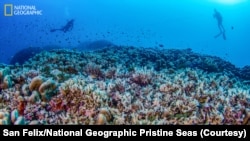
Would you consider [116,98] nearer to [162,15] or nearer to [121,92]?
[121,92]

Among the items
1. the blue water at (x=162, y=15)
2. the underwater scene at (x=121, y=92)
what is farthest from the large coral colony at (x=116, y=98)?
the blue water at (x=162, y=15)

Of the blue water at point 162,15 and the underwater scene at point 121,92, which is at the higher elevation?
the blue water at point 162,15

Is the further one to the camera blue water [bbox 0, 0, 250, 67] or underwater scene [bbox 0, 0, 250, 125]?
blue water [bbox 0, 0, 250, 67]

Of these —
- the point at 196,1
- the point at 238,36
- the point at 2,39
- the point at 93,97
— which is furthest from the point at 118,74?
the point at 238,36

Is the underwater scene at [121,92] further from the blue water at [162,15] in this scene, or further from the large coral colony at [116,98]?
the blue water at [162,15]

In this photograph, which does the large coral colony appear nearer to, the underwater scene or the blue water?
the underwater scene

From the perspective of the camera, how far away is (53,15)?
146000 mm

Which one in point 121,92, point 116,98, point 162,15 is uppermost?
point 162,15

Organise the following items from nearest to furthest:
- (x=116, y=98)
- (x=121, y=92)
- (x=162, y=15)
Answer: (x=116, y=98), (x=121, y=92), (x=162, y=15)

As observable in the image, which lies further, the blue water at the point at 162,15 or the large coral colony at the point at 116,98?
the blue water at the point at 162,15

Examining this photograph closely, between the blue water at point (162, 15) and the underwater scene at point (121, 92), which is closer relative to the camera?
the underwater scene at point (121, 92)

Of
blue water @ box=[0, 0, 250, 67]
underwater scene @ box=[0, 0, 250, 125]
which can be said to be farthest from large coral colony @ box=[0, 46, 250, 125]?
blue water @ box=[0, 0, 250, 67]

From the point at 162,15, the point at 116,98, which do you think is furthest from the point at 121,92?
the point at 162,15

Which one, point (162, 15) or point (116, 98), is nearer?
point (116, 98)
